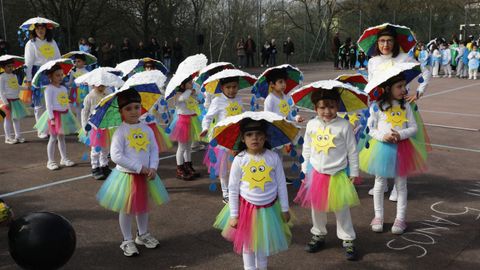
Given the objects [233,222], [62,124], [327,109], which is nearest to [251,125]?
[233,222]

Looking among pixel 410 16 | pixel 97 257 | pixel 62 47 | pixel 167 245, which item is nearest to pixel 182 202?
pixel 167 245

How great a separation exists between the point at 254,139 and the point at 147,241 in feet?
6.03

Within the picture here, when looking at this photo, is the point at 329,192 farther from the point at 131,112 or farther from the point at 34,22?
the point at 34,22

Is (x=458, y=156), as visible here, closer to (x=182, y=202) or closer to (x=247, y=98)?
(x=182, y=202)

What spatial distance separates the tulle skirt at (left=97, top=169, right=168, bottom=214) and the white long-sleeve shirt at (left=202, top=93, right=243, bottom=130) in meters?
1.57

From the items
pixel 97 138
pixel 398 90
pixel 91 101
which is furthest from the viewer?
pixel 91 101

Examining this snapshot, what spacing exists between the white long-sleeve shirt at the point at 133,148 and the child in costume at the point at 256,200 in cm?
117

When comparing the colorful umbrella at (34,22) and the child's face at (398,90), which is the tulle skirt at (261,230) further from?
the colorful umbrella at (34,22)

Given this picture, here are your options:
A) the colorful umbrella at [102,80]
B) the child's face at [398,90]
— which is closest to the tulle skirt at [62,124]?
the colorful umbrella at [102,80]

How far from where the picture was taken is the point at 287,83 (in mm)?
6488

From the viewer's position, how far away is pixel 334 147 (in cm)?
440

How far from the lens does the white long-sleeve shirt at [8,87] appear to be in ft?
30.3

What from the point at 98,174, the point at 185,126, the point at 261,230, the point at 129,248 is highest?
the point at 185,126

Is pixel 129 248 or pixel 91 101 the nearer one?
pixel 129 248
